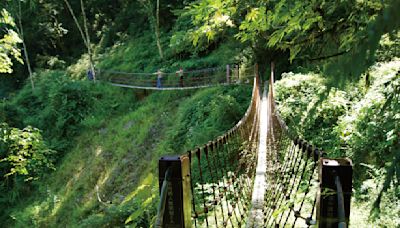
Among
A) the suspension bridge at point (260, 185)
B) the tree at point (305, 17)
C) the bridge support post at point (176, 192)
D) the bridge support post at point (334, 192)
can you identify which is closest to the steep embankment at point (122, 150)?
the suspension bridge at point (260, 185)

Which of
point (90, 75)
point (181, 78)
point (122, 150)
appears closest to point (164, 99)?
point (181, 78)

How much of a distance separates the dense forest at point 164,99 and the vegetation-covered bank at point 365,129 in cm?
2

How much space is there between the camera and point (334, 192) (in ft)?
3.23

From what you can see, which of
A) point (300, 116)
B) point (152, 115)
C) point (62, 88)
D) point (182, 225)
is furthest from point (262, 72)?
point (182, 225)

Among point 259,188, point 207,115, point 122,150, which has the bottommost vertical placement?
point 122,150

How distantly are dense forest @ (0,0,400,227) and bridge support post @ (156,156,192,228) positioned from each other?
29 centimetres

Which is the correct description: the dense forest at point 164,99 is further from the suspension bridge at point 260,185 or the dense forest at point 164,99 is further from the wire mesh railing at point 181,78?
the wire mesh railing at point 181,78

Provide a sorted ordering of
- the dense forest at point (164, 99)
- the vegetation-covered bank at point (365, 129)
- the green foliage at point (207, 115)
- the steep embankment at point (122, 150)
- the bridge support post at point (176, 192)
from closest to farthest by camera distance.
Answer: the bridge support post at point (176, 192), the vegetation-covered bank at point (365, 129), the dense forest at point (164, 99), the green foliage at point (207, 115), the steep embankment at point (122, 150)

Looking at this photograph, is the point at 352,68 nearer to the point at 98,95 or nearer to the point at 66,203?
the point at 66,203

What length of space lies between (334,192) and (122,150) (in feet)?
29.6

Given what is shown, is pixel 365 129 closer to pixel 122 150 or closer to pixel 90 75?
pixel 122 150

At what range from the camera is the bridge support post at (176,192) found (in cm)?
117

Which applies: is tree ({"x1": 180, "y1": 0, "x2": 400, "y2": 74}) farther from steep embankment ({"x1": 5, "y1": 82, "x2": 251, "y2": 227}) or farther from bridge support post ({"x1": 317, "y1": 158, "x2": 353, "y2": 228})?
steep embankment ({"x1": 5, "y1": 82, "x2": 251, "y2": 227})

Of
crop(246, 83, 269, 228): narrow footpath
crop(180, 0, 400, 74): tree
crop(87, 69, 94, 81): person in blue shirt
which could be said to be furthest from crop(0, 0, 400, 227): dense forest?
crop(246, 83, 269, 228): narrow footpath
